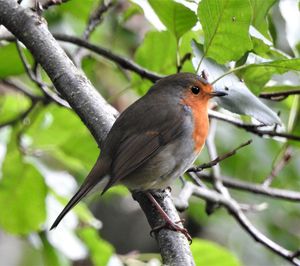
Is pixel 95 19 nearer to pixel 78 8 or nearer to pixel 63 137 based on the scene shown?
pixel 78 8

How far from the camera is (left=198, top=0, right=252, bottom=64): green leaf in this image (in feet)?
8.67

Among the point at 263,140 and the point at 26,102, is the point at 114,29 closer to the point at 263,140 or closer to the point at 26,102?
the point at 26,102

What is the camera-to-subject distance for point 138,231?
22.3ft

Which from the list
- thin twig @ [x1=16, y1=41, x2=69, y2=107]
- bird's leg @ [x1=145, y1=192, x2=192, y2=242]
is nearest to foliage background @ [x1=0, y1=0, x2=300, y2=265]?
thin twig @ [x1=16, y1=41, x2=69, y2=107]

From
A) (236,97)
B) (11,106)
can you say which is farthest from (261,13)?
(11,106)

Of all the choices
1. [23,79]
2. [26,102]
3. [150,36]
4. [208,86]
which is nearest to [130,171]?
[208,86]

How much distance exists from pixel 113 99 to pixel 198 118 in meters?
1.02

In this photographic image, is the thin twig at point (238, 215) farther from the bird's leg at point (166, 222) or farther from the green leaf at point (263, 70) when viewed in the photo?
the green leaf at point (263, 70)

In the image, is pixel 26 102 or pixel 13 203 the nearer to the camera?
pixel 13 203

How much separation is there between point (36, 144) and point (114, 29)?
39.6 inches

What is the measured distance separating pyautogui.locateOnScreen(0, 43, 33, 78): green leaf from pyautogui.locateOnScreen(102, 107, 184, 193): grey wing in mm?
847

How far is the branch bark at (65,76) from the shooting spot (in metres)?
2.65

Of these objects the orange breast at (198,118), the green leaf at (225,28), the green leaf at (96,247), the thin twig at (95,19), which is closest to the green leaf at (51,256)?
the green leaf at (96,247)

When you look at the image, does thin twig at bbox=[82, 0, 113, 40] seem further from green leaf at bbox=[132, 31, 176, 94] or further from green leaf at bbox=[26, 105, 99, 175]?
green leaf at bbox=[26, 105, 99, 175]
